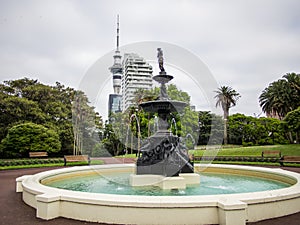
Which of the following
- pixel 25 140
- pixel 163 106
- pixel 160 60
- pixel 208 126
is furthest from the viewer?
pixel 208 126

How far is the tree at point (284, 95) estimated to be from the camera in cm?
5272

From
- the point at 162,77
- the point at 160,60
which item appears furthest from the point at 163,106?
the point at 160,60

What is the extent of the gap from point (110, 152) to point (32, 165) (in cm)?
2343

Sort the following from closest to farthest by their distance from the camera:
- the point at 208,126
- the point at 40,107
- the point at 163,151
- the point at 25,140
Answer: the point at 163,151 → the point at 25,140 → the point at 40,107 → the point at 208,126

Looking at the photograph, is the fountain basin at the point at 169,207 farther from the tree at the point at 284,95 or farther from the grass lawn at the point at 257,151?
the tree at the point at 284,95

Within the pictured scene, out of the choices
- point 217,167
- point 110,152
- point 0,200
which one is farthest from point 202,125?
point 0,200

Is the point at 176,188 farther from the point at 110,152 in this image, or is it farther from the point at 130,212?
the point at 110,152

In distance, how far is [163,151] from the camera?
42.1 ft

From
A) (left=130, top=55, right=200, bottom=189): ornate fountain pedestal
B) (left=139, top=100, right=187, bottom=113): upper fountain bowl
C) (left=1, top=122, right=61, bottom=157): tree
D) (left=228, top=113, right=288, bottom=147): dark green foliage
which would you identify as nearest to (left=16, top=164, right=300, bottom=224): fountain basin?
(left=130, top=55, right=200, bottom=189): ornate fountain pedestal

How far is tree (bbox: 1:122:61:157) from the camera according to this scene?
1199 inches

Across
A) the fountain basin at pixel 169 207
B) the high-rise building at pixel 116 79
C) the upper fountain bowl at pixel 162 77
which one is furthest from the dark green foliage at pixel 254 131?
the fountain basin at pixel 169 207

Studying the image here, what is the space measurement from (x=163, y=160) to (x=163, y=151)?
1.45 ft

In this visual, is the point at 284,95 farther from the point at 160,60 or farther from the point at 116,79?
the point at 160,60

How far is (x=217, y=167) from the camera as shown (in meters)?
16.9
